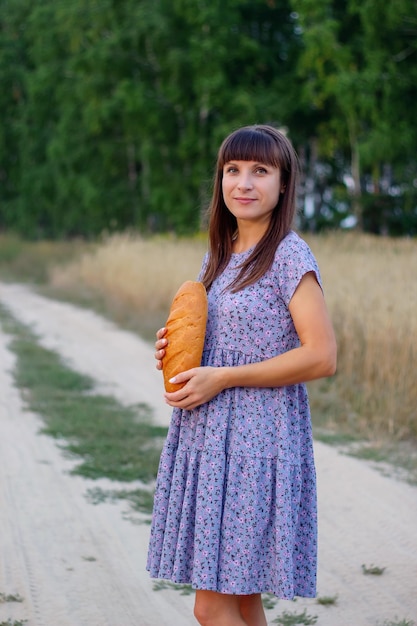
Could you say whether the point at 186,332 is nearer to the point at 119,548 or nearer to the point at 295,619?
the point at 295,619

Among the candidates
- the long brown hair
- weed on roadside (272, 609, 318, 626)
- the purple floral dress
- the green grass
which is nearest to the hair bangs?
the long brown hair

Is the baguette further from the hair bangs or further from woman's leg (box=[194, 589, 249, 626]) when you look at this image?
woman's leg (box=[194, 589, 249, 626])

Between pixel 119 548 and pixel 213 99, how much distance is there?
1783 centimetres

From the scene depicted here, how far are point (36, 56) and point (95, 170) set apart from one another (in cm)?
594

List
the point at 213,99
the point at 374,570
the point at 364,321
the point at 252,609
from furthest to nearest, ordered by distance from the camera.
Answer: the point at 213,99 → the point at 364,321 → the point at 374,570 → the point at 252,609

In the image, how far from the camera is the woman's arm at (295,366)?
7.75 ft

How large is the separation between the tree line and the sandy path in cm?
1208

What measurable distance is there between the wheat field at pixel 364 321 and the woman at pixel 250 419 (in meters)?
3.93

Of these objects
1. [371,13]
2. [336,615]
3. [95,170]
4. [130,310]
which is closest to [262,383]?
[336,615]

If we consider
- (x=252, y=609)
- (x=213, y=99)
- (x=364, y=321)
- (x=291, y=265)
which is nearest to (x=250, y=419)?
(x=291, y=265)

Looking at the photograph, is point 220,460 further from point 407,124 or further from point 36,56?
point 36,56

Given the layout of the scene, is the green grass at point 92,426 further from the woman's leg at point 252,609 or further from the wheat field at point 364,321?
the woman's leg at point 252,609

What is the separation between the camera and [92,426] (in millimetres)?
6723

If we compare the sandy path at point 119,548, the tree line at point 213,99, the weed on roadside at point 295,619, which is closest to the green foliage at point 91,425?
the sandy path at point 119,548
